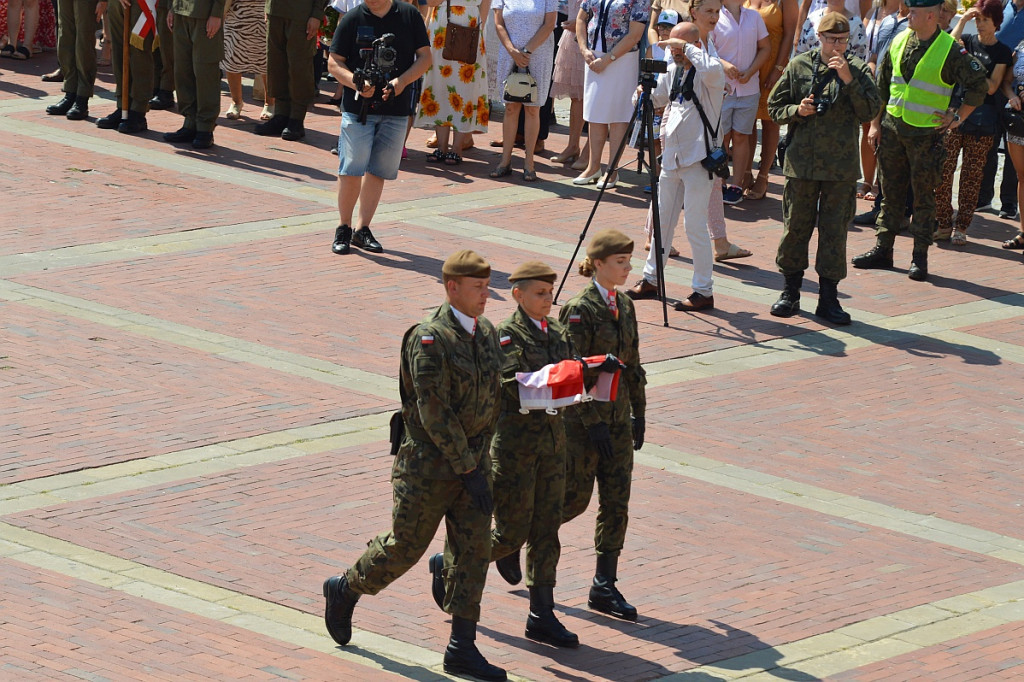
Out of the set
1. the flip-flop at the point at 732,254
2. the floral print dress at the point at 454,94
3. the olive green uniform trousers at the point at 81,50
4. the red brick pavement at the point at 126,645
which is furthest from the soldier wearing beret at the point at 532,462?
the olive green uniform trousers at the point at 81,50

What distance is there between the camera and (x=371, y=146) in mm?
13125

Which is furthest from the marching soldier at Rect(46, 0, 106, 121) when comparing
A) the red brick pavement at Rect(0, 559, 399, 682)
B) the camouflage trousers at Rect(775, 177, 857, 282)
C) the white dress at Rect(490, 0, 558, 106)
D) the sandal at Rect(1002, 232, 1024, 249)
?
the red brick pavement at Rect(0, 559, 399, 682)

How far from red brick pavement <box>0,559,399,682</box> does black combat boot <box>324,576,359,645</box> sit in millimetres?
122

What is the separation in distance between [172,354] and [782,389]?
4063 mm

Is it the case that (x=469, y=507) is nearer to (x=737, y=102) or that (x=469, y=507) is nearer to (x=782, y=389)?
(x=782, y=389)

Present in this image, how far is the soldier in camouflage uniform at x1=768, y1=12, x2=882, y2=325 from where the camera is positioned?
1174 cm

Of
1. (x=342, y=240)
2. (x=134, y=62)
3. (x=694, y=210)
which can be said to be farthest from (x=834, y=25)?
(x=134, y=62)

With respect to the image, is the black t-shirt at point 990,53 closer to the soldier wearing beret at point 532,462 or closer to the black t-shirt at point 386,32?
the black t-shirt at point 386,32

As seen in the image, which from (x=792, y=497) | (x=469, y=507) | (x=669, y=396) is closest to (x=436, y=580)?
(x=469, y=507)

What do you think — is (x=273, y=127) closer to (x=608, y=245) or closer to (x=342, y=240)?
(x=342, y=240)

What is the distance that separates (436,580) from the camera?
706 cm

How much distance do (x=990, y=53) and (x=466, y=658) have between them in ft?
31.6

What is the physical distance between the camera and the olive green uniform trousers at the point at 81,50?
1684cm

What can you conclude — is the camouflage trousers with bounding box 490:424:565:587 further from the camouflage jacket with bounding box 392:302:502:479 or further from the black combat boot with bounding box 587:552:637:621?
the black combat boot with bounding box 587:552:637:621
